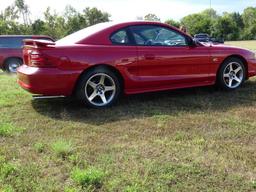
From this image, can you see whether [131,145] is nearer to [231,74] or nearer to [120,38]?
[120,38]

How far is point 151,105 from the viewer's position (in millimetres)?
6488

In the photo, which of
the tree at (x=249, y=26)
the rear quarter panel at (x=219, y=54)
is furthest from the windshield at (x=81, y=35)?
the tree at (x=249, y=26)

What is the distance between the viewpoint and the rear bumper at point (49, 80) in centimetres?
602

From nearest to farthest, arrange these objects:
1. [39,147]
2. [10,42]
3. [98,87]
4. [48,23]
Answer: [39,147], [98,87], [10,42], [48,23]

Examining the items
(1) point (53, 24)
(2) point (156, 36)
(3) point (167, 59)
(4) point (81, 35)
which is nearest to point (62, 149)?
(4) point (81, 35)

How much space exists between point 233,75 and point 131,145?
370cm

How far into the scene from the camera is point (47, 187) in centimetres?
357

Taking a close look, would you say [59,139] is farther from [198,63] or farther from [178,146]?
[198,63]

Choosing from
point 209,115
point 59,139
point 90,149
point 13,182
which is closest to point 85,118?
point 59,139

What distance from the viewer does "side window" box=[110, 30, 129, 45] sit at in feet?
21.5

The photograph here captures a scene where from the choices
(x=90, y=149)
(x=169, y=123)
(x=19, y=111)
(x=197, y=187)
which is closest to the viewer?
(x=197, y=187)

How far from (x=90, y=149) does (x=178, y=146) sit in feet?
3.14

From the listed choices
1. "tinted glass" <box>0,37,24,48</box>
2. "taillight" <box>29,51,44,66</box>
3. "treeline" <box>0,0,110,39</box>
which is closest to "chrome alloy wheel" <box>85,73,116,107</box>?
"taillight" <box>29,51,44,66</box>

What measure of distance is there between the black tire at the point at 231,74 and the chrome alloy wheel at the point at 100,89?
2147 mm
